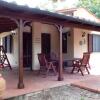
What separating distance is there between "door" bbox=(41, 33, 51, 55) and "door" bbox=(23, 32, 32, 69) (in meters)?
0.75

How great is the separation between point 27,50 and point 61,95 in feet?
18.8

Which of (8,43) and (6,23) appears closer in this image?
(6,23)

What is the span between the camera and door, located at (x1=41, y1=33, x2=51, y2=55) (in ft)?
40.2

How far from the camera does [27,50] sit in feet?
39.4

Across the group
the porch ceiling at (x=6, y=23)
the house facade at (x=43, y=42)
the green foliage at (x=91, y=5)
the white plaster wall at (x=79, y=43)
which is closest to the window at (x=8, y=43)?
the house facade at (x=43, y=42)

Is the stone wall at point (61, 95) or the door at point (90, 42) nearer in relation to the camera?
the stone wall at point (61, 95)

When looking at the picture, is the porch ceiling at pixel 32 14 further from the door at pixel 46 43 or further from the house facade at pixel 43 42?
the door at pixel 46 43

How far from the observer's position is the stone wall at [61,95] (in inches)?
252

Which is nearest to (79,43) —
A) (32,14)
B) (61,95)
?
(32,14)

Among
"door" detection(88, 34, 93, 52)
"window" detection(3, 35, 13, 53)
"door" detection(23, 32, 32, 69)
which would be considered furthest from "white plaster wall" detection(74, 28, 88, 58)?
"window" detection(3, 35, 13, 53)

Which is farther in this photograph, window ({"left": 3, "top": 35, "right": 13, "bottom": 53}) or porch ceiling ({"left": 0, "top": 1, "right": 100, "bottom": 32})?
window ({"left": 3, "top": 35, "right": 13, "bottom": 53})

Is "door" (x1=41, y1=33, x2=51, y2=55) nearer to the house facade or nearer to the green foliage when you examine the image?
the house facade

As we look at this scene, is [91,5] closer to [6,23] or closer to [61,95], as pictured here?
[6,23]

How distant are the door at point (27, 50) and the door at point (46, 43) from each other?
0.75m
